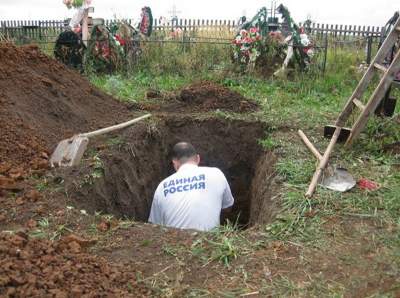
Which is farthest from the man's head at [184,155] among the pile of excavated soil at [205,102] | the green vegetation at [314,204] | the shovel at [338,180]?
the pile of excavated soil at [205,102]

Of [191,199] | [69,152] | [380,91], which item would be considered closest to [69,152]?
[69,152]

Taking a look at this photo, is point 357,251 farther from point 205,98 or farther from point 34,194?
point 205,98

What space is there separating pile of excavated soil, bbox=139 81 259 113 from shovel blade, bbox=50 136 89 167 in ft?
8.87

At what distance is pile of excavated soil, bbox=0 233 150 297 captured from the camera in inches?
97.0

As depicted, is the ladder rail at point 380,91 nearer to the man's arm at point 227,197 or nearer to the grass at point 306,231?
the grass at point 306,231

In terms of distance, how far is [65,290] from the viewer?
2.54 meters

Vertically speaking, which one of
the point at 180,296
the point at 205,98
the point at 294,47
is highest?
the point at 294,47

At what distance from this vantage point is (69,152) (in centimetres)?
482

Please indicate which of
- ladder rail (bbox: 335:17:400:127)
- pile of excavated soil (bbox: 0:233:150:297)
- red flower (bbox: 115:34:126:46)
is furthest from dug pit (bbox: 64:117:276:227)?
red flower (bbox: 115:34:126:46)

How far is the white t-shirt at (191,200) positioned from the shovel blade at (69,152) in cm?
103

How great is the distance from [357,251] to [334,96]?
631 cm

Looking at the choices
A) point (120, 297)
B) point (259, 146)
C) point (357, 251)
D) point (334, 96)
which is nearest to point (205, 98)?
point (259, 146)

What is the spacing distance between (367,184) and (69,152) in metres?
3.12

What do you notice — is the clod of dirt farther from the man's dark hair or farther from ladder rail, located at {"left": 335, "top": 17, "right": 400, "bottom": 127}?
the man's dark hair
